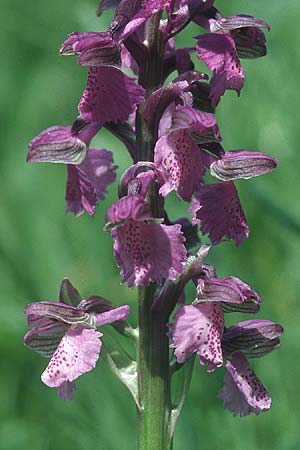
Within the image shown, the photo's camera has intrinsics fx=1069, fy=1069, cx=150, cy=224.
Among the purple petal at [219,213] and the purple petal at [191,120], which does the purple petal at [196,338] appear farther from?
the purple petal at [191,120]

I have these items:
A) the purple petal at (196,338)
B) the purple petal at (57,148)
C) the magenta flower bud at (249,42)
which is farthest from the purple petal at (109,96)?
the purple petal at (196,338)

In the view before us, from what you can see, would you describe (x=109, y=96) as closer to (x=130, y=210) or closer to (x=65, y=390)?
(x=130, y=210)

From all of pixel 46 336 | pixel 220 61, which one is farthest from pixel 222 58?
pixel 46 336

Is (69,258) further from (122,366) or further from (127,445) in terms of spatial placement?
(122,366)

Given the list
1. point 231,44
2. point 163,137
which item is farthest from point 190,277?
point 231,44

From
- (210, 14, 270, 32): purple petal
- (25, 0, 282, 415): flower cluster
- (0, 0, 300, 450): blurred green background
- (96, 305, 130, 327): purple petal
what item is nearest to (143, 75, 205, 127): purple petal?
(25, 0, 282, 415): flower cluster

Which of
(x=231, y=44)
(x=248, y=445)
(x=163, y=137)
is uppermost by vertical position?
(x=231, y=44)
